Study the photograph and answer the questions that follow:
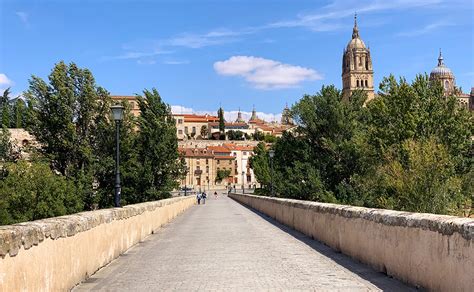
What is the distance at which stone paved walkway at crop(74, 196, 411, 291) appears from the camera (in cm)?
814

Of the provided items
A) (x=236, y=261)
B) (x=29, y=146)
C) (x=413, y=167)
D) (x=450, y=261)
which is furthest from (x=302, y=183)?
(x=450, y=261)

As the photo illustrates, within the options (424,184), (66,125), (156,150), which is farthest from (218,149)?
(424,184)

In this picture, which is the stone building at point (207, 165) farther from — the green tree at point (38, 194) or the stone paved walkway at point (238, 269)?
the stone paved walkway at point (238, 269)

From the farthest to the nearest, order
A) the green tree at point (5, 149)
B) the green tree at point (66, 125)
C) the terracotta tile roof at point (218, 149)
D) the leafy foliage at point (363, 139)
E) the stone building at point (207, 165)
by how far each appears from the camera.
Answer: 1. the terracotta tile roof at point (218, 149)
2. the stone building at point (207, 165)
3. the green tree at point (5, 149)
4. the green tree at point (66, 125)
5. the leafy foliage at point (363, 139)

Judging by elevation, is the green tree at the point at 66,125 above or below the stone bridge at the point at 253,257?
above

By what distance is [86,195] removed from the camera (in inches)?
2367

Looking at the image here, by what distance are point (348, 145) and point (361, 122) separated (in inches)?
272

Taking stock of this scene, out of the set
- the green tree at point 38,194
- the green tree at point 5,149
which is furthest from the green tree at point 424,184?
the green tree at point 5,149

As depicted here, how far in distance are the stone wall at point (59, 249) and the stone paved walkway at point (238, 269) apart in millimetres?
303

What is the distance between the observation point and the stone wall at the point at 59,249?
5527 millimetres

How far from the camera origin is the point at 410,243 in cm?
771

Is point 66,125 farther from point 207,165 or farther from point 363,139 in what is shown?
point 207,165

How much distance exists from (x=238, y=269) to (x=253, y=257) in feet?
5.75

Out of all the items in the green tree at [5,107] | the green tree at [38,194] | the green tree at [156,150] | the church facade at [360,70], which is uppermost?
the church facade at [360,70]
